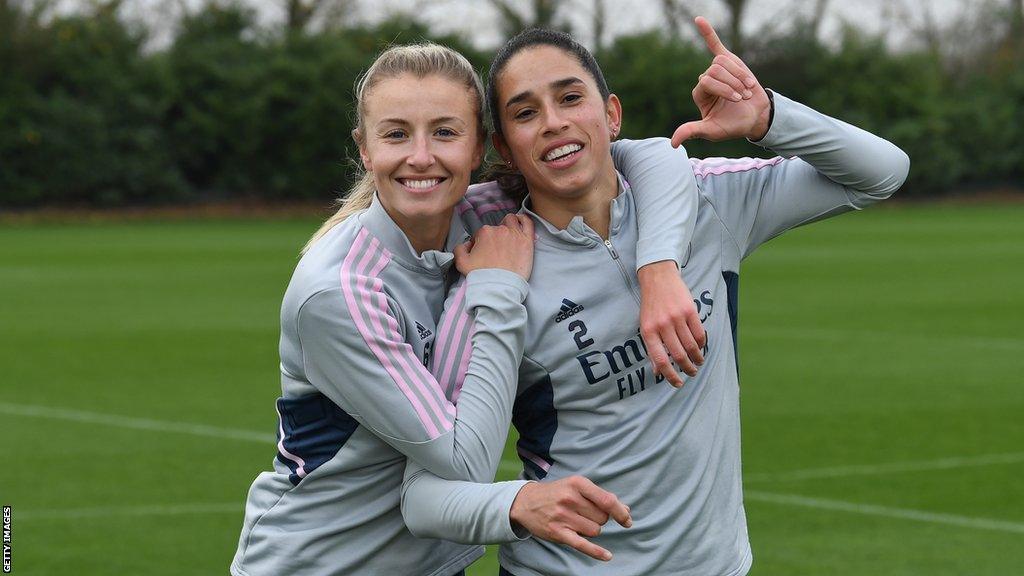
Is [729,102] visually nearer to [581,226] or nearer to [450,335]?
[581,226]

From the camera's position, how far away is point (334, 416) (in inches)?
144

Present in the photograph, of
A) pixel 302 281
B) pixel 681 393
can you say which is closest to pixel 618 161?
pixel 681 393

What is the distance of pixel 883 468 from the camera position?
28.3 ft

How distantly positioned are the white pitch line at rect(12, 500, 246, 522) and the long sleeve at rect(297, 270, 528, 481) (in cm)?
442

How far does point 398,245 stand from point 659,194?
639 mm

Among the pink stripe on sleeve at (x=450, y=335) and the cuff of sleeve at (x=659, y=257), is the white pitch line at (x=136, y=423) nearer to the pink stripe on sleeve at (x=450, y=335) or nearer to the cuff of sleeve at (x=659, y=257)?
the pink stripe on sleeve at (x=450, y=335)

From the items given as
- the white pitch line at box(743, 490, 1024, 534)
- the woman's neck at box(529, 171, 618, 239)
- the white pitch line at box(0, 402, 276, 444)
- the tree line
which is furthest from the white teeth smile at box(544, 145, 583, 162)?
the tree line

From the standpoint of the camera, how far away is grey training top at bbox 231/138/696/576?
3.44 metres

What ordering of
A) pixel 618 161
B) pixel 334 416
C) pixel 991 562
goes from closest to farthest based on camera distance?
pixel 334 416
pixel 618 161
pixel 991 562

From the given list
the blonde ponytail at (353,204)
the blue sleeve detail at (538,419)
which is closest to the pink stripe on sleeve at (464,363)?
the blue sleeve detail at (538,419)

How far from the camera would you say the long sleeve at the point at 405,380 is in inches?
134

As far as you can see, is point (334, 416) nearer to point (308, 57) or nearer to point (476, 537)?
point (476, 537)

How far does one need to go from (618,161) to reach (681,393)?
0.68m

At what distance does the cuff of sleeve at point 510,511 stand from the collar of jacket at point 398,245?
606 millimetres
